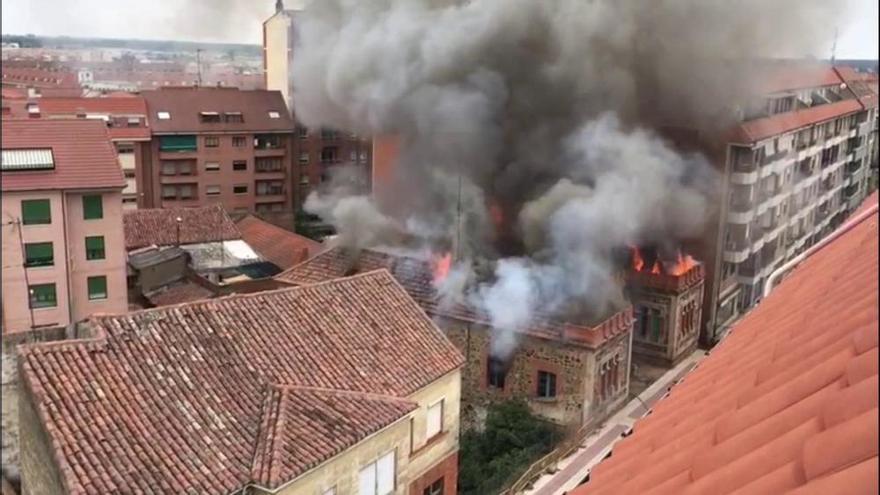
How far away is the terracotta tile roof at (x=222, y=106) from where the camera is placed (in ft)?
70.3

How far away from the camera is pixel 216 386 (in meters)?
6.26

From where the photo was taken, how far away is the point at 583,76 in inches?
570

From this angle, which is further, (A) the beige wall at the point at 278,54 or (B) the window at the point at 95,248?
(A) the beige wall at the point at 278,54

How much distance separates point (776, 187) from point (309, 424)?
13.3 metres

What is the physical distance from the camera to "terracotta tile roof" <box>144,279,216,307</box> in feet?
48.7

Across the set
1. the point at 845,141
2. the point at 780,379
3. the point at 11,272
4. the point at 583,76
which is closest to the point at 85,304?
the point at 11,272

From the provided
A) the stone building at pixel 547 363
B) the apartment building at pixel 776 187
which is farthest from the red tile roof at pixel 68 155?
the apartment building at pixel 776 187

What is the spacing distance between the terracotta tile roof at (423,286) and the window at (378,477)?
502 centimetres

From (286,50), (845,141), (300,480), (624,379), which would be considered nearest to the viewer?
(300,480)

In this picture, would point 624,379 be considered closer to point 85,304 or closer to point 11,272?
point 85,304

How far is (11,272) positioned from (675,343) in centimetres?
1045

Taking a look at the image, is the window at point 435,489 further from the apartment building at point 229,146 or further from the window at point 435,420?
the apartment building at point 229,146

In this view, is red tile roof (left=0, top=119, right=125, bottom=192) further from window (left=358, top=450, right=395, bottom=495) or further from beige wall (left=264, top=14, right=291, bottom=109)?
window (left=358, top=450, right=395, bottom=495)

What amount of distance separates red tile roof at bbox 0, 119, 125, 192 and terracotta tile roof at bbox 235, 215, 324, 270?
16.0 feet
